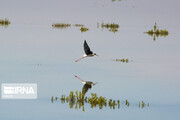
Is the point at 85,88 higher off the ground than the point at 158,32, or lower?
lower

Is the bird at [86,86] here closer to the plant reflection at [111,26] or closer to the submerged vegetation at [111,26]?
the plant reflection at [111,26]

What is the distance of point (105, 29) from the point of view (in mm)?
33125

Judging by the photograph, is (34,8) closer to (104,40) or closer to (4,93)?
(104,40)

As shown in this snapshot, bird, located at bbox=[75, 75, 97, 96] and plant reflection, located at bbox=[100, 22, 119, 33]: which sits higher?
plant reflection, located at bbox=[100, 22, 119, 33]

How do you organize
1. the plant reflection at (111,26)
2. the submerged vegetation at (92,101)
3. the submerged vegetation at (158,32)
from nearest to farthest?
the submerged vegetation at (92,101) < the submerged vegetation at (158,32) < the plant reflection at (111,26)

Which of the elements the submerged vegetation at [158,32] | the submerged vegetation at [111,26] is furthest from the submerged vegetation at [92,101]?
the submerged vegetation at [111,26]

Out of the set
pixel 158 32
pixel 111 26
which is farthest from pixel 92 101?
pixel 111 26

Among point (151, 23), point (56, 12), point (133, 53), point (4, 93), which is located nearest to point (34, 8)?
point (56, 12)

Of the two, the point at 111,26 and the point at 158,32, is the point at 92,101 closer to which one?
the point at 158,32

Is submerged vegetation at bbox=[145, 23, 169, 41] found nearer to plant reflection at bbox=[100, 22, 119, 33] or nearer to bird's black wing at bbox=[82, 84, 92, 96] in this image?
plant reflection at bbox=[100, 22, 119, 33]

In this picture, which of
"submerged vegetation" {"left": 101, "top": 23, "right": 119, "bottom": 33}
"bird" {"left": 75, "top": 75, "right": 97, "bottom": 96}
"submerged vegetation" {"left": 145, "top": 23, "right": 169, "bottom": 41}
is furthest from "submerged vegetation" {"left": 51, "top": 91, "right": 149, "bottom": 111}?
"submerged vegetation" {"left": 101, "top": 23, "right": 119, "bottom": 33}

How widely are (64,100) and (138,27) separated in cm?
2104

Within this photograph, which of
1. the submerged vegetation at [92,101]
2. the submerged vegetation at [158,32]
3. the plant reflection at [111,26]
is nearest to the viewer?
the submerged vegetation at [92,101]

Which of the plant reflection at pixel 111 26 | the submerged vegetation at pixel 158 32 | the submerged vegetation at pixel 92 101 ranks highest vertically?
the plant reflection at pixel 111 26
